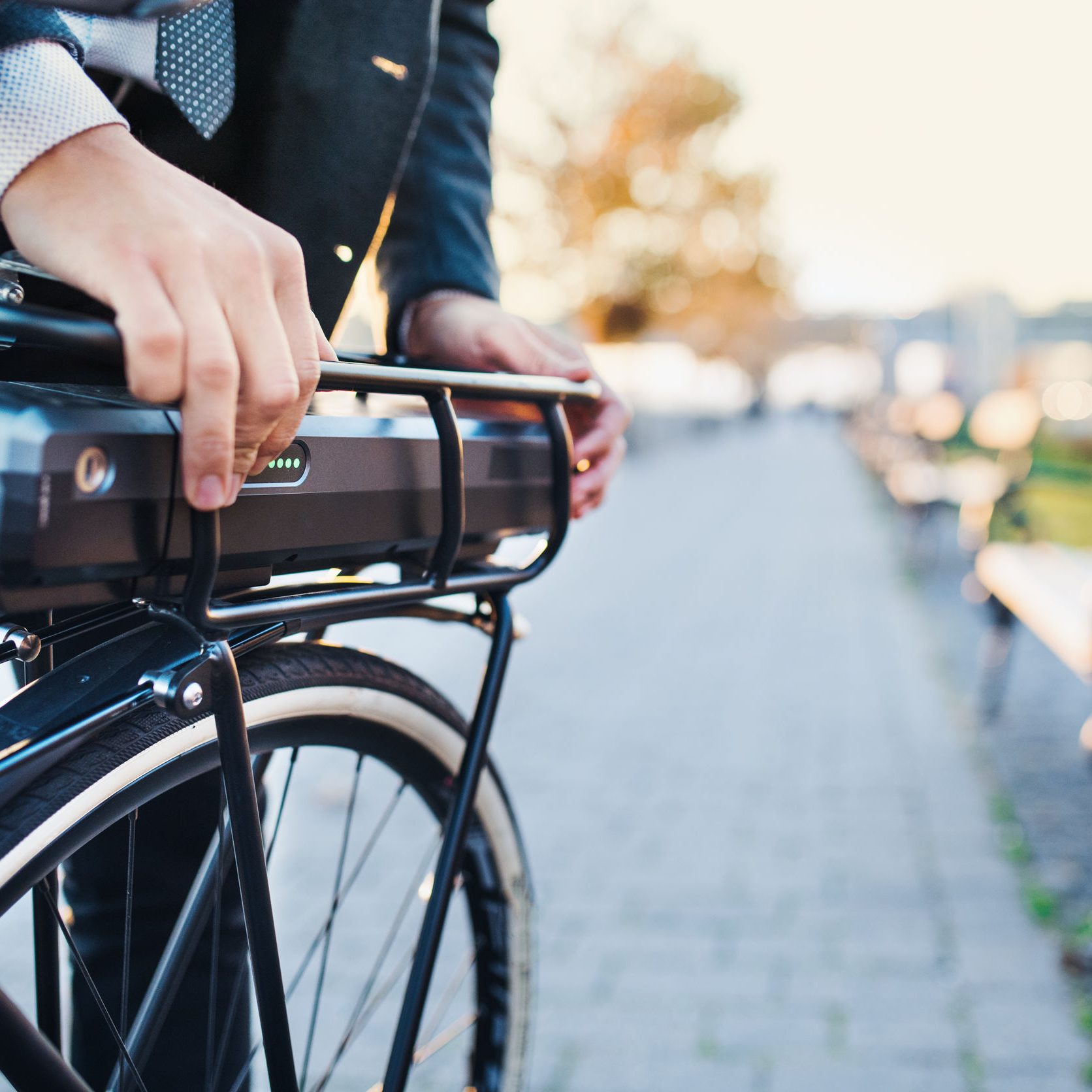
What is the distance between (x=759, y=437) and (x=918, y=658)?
36.2 meters

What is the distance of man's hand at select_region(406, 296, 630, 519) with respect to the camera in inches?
50.9

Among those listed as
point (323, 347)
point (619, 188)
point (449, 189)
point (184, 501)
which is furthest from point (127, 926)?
point (619, 188)

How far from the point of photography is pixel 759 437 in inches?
1638

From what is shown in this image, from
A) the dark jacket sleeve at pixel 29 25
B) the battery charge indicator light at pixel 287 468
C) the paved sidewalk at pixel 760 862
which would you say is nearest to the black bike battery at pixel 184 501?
the battery charge indicator light at pixel 287 468

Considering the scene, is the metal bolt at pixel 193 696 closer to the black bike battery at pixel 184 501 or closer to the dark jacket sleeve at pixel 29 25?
the black bike battery at pixel 184 501

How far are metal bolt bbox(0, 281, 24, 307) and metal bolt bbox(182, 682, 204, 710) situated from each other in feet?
0.97

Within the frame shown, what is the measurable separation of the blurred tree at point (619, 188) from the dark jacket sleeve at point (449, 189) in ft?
57.6

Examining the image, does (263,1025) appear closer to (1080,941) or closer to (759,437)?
(1080,941)

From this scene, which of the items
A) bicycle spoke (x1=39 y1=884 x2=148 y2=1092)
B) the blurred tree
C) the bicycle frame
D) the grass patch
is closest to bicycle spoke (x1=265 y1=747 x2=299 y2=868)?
the bicycle frame

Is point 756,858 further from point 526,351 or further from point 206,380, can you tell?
point 206,380

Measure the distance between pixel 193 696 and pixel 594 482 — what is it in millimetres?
615

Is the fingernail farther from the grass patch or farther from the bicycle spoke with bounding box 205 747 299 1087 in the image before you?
the grass patch

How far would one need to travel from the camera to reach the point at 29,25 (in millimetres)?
Result: 703

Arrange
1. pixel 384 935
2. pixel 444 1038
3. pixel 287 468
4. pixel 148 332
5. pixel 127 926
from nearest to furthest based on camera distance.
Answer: pixel 148 332 → pixel 287 468 → pixel 127 926 → pixel 444 1038 → pixel 384 935
